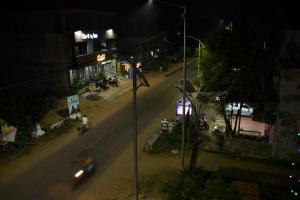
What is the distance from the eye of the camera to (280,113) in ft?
64.2

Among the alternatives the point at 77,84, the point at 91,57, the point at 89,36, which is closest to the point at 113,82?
the point at 91,57

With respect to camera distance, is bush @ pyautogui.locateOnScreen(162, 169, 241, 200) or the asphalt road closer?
bush @ pyautogui.locateOnScreen(162, 169, 241, 200)

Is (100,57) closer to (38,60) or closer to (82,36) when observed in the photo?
(82,36)

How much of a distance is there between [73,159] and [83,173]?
3.46 meters

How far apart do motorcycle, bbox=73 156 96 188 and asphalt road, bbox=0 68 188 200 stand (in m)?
0.35

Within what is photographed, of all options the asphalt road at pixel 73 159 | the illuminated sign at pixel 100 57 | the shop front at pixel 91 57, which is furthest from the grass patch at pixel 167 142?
the illuminated sign at pixel 100 57

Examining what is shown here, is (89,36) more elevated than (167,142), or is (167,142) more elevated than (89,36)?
(89,36)

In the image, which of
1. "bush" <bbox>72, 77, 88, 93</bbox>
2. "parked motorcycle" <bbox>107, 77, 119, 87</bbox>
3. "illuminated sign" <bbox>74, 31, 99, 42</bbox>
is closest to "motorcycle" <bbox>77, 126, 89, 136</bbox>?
"bush" <bbox>72, 77, 88, 93</bbox>

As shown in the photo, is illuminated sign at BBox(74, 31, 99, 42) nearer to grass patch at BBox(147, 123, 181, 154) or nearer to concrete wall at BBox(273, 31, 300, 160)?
grass patch at BBox(147, 123, 181, 154)

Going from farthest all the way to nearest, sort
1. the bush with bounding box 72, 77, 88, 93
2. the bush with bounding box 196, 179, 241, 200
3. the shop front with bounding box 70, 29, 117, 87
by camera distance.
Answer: the bush with bounding box 72, 77, 88, 93 → the shop front with bounding box 70, 29, 117, 87 → the bush with bounding box 196, 179, 241, 200

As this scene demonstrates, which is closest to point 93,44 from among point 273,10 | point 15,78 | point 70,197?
point 15,78

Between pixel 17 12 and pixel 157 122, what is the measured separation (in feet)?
74.2

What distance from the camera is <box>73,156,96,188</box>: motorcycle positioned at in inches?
704

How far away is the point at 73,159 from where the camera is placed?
21562 mm
